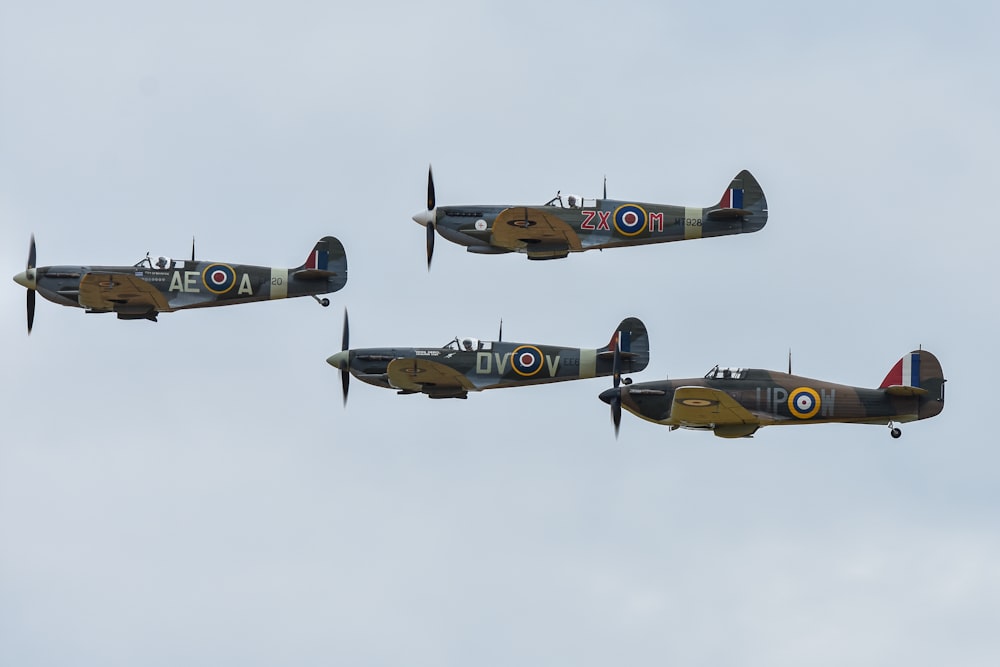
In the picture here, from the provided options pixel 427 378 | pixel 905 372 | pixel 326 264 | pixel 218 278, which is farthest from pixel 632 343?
pixel 218 278

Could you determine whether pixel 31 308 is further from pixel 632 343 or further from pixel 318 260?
pixel 632 343

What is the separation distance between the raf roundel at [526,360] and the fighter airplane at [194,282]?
689cm

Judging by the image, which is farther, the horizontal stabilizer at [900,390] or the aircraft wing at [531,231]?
the aircraft wing at [531,231]

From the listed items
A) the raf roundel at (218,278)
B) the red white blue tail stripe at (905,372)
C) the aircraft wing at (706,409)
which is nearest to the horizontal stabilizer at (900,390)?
the red white blue tail stripe at (905,372)

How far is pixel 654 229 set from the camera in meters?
77.4

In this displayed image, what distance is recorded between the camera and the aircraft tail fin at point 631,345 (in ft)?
244

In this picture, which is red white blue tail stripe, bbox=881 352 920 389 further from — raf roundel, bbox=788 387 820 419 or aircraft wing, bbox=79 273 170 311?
aircraft wing, bbox=79 273 170 311

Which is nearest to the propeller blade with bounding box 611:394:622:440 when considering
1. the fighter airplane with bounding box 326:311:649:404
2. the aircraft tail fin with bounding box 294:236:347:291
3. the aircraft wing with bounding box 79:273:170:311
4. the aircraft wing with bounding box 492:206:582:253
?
the fighter airplane with bounding box 326:311:649:404

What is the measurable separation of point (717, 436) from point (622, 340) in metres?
4.92

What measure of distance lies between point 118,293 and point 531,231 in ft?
43.6

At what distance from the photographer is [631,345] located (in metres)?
74.4

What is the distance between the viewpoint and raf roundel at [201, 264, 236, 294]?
77438 mm

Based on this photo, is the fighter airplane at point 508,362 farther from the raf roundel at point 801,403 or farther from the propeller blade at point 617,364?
the raf roundel at point 801,403

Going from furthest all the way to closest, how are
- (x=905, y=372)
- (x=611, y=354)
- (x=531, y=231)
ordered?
(x=531, y=231), (x=611, y=354), (x=905, y=372)
